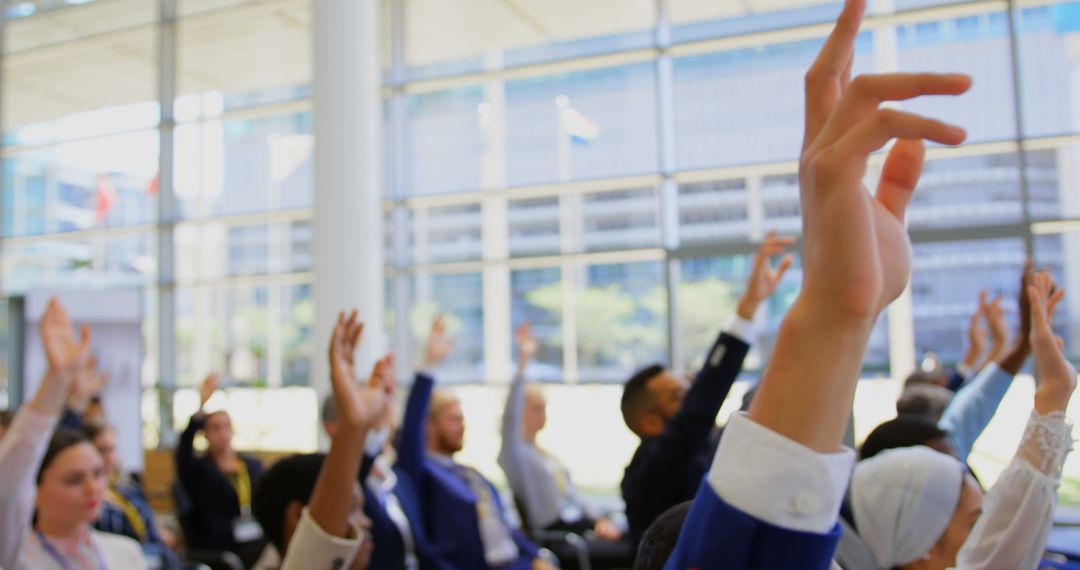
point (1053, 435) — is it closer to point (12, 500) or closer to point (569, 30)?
point (12, 500)

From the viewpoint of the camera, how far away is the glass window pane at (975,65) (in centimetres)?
617

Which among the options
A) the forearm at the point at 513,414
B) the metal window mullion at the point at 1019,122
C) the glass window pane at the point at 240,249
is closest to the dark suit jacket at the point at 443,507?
the forearm at the point at 513,414

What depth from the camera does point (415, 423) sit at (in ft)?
11.8

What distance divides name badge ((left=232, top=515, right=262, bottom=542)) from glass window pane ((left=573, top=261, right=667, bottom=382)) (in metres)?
2.92

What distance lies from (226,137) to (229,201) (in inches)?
25.8

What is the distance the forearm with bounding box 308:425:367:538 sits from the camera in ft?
5.79

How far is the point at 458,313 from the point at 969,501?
605cm

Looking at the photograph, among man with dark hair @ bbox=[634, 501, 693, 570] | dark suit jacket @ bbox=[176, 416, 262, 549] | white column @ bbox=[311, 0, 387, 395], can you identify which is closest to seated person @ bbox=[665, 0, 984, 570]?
man with dark hair @ bbox=[634, 501, 693, 570]

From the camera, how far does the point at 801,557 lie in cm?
61

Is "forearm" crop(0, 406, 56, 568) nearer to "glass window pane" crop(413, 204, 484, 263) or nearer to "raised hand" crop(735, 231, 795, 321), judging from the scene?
"raised hand" crop(735, 231, 795, 321)

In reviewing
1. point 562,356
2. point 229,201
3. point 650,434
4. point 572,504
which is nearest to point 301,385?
point 229,201

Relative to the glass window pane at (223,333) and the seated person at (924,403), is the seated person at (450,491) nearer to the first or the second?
the seated person at (924,403)

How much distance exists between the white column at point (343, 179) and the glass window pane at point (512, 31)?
2.62ft

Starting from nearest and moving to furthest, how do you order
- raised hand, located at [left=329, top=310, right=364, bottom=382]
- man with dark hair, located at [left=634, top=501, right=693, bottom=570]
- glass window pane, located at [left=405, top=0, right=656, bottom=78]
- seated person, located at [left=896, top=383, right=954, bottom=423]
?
1. man with dark hair, located at [left=634, top=501, right=693, bottom=570]
2. raised hand, located at [left=329, top=310, right=364, bottom=382]
3. seated person, located at [left=896, top=383, right=954, bottom=423]
4. glass window pane, located at [left=405, top=0, right=656, bottom=78]
